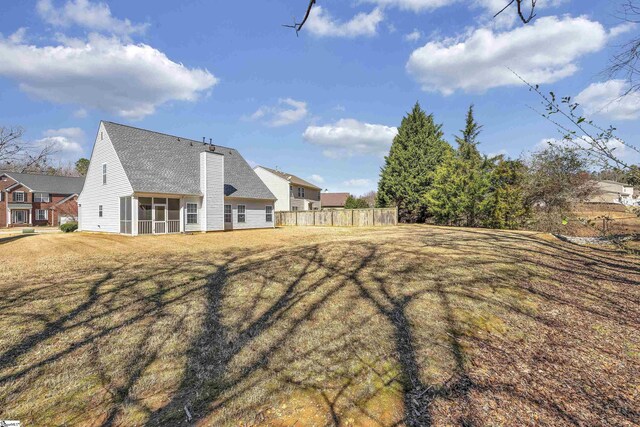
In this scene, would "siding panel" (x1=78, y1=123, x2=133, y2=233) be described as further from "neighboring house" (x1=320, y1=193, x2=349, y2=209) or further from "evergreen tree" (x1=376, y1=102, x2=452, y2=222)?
"neighboring house" (x1=320, y1=193, x2=349, y2=209)

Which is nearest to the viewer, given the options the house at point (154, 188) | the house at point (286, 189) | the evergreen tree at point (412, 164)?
the house at point (154, 188)

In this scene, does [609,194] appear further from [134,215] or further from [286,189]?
[134,215]

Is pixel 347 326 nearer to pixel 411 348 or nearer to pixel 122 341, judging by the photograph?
pixel 411 348

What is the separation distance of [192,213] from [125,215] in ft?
10.7

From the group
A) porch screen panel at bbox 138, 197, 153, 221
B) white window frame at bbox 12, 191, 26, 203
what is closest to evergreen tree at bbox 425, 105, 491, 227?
porch screen panel at bbox 138, 197, 153, 221

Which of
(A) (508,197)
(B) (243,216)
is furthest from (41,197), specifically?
(A) (508,197)

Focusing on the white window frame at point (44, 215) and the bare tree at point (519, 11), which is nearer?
the bare tree at point (519, 11)

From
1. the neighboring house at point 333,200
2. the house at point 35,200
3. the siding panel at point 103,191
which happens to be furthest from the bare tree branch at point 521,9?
the neighboring house at point 333,200

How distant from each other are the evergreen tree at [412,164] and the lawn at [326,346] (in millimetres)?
Answer: 19304

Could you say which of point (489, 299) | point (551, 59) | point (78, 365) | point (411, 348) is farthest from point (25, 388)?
point (551, 59)

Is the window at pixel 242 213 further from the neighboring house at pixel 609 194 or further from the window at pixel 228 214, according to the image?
the neighboring house at pixel 609 194

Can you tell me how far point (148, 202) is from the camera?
16156mm

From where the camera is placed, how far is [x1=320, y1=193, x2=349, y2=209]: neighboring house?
181 ft

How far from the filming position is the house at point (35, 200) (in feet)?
109
